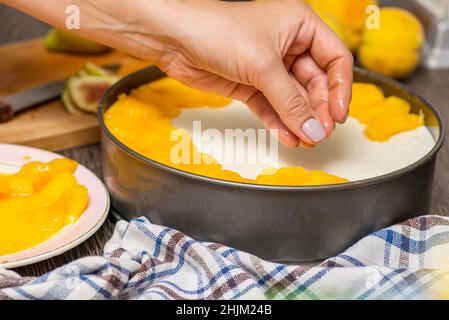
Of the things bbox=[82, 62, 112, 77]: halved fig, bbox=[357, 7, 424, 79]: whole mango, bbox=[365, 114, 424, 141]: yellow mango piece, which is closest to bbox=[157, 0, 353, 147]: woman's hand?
bbox=[365, 114, 424, 141]: yellow mango piece

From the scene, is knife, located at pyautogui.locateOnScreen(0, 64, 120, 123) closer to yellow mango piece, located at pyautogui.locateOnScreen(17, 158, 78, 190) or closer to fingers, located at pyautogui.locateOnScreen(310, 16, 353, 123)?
yellow mango piece, located at pyautogui.locateOnScreen(17, 158, 78, 190)

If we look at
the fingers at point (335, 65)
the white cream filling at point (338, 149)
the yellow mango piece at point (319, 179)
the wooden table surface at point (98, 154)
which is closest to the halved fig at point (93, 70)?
the wooden table surface at point (98, 154)

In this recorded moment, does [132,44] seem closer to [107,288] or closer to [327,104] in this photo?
[327,104]

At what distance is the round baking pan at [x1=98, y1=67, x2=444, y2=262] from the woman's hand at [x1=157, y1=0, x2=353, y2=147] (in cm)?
15

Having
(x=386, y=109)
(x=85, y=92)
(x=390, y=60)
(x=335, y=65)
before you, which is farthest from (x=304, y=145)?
(x=390, y=60)

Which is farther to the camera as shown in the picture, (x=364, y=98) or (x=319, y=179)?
(x=364, y=98)

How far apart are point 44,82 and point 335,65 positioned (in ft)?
2.48

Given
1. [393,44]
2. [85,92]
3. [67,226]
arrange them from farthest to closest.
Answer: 1. [393,44]
2. [85,92]
3. [67,226]

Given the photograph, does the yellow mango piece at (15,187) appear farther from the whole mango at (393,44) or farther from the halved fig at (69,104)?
the whole mango at (393,44)

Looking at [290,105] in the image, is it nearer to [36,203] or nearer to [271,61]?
[271,61]

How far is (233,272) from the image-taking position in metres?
1.12
